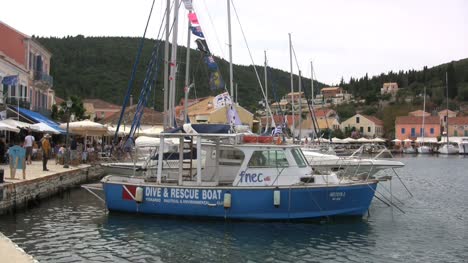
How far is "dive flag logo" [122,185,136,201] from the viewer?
677 inches

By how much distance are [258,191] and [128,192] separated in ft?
14.7

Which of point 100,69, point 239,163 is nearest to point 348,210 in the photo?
point 239,163

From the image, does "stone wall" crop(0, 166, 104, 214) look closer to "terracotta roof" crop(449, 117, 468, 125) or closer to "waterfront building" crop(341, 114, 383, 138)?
"waterfront building" crop(341, 114, 383, 138)

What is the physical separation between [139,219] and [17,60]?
80.9 ft

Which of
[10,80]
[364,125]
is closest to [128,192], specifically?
[10,80]

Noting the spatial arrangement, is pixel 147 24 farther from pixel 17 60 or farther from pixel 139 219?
pixel 17 60

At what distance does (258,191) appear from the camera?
16.1m

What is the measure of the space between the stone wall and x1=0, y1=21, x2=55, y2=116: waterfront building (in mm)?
8620

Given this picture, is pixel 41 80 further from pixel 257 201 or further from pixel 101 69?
pixel 101 69

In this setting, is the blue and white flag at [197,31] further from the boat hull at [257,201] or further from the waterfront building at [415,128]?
the waterfront building at [415,128]

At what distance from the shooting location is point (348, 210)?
1688 cm

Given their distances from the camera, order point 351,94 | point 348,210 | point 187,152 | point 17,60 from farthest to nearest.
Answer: point 351,94 < point 17,60 < point 187,152 < point 348,210

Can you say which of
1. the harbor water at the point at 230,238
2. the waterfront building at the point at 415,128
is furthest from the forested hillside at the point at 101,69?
the harbor water at the point at 230,238

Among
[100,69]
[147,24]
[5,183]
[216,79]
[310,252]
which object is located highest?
[100,69]
